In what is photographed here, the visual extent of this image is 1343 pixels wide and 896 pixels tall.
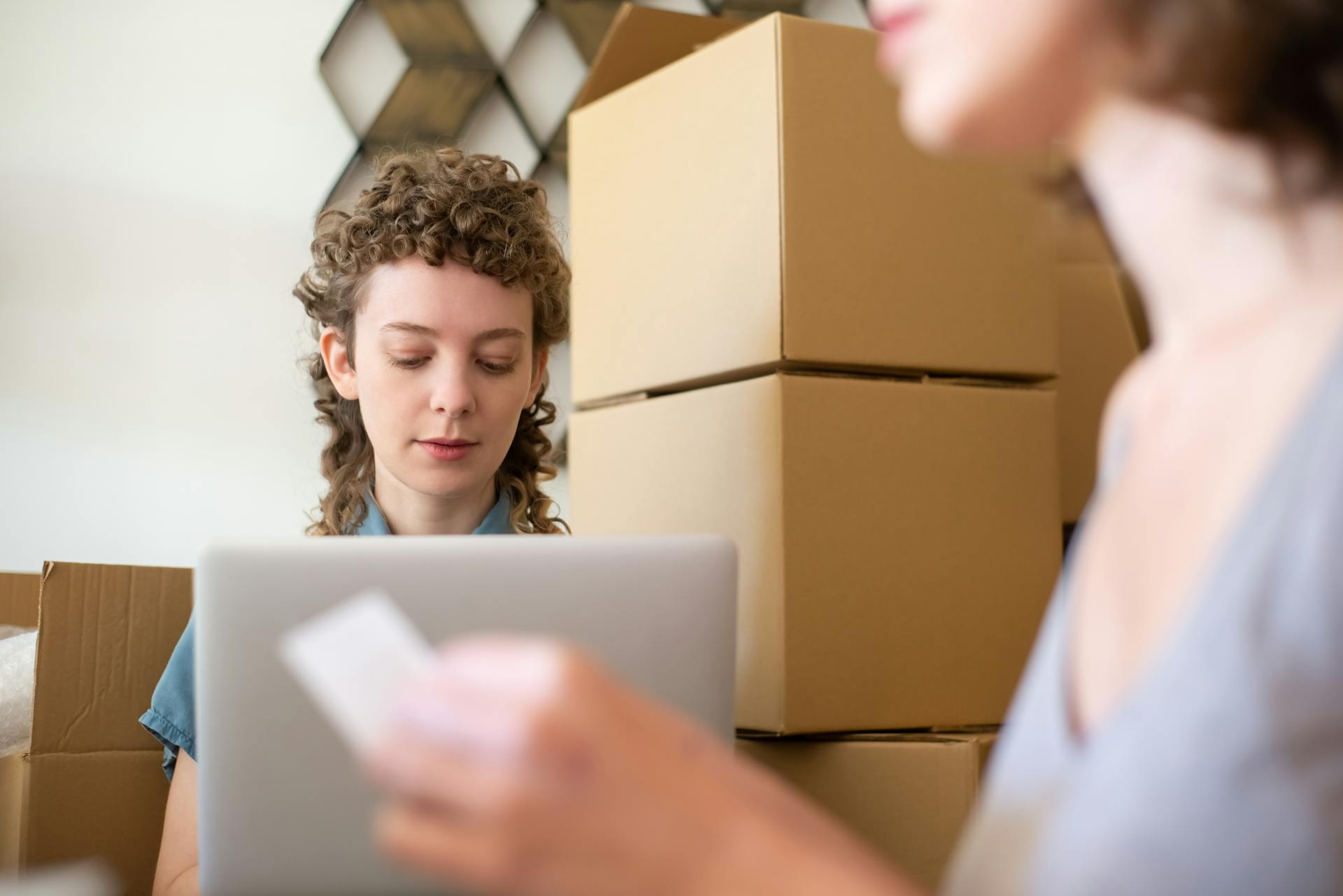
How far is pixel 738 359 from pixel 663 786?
1.99ft

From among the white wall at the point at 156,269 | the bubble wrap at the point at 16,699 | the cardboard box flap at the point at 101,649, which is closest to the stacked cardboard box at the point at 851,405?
the cardboard box flap at the point at 101,649

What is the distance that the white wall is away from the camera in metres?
1.51

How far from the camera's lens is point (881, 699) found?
822 millimetres

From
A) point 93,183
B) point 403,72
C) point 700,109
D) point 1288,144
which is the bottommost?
point 1288,144

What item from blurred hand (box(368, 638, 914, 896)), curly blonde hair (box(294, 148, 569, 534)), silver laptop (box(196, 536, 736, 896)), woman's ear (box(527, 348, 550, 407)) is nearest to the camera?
blurred hand (box(368, 638, 914, 896))

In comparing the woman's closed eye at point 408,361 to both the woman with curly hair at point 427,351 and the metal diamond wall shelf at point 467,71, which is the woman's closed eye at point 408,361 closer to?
the woman with curly hair at point 427,351

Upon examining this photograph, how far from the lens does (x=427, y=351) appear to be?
95cm

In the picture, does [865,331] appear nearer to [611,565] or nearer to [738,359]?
[738,359]

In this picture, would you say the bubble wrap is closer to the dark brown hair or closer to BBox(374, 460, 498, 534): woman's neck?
BBox(374, 460, 498, 534): woman's neck

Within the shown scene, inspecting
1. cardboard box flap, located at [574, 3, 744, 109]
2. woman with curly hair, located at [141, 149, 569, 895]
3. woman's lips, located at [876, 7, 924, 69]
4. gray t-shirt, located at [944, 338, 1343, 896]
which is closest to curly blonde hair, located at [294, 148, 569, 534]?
woman with curly hair, located at [141, 149, 569, 895]

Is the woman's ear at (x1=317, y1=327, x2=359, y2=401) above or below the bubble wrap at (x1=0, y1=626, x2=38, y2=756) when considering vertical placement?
above

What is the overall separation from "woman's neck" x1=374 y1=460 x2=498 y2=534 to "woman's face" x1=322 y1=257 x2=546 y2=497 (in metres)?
0.02

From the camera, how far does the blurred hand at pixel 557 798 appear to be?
244 millimetres

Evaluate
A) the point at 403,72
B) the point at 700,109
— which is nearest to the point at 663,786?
the point at 700,109
